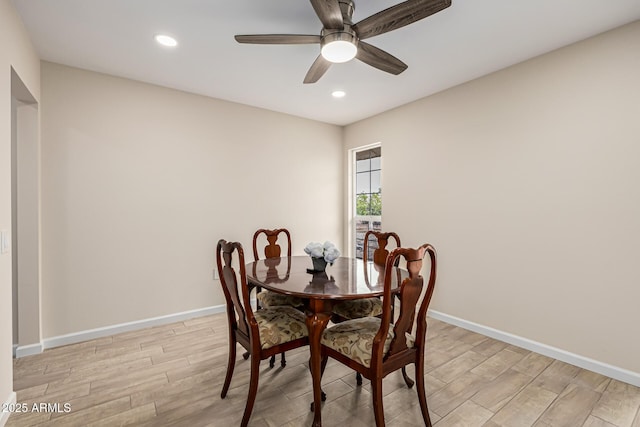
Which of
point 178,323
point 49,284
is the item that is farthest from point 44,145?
point 178,323

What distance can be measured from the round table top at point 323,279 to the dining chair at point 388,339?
0.52 ft

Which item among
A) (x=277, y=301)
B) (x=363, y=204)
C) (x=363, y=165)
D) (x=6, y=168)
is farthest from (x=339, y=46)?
(x=363, y=204)

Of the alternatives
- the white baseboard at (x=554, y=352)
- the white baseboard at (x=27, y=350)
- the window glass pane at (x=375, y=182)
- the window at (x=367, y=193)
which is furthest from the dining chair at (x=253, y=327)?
the window glass pane at (x=375, y=182)

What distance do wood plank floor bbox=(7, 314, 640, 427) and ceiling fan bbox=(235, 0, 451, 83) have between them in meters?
2.21

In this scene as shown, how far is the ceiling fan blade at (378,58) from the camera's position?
1.96 metres

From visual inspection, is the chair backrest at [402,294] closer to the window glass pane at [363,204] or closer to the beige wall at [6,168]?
the beige wall at [6,168]

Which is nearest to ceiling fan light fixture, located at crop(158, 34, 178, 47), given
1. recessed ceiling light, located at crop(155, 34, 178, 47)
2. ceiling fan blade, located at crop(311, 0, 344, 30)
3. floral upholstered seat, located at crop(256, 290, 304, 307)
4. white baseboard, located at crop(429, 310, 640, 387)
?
recessed ceiling light, located at crop(155, 34, 178, 47)

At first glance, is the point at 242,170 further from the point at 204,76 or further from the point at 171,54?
the point at 171,54

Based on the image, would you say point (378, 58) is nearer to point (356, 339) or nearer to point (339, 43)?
point (339, 43)

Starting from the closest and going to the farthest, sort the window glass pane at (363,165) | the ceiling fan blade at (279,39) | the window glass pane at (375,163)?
the ceiling fan blade at (279,39), the window glass pane at (375,163), the window glass pane at (363,165)

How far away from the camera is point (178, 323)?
3291 millimetres

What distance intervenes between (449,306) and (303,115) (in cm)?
297

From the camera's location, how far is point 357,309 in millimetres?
2344

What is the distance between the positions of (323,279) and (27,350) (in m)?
2.60
